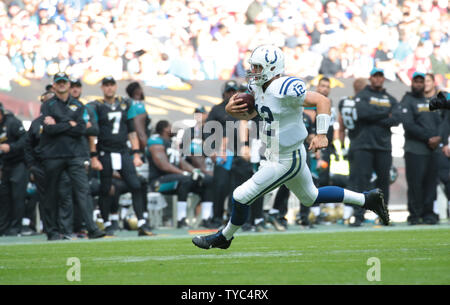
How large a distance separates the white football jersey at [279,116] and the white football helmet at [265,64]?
76 millimetres

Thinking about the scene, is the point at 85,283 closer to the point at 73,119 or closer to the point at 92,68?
the point at 73,119

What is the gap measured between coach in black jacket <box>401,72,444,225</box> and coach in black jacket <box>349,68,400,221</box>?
1.08 ft

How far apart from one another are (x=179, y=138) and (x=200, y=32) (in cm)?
446

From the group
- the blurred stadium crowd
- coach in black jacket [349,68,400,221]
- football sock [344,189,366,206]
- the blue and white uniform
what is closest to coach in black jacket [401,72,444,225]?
coach in black jacket [349,68,400,221]

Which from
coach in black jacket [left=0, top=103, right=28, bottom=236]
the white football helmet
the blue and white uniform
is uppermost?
the white football helmet

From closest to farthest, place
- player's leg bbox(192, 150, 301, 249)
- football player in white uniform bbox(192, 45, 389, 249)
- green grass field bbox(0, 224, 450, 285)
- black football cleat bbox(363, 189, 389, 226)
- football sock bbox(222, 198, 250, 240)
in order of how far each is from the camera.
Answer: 1. green grass field bbox(0, 224, 450, 285)
2. football player in white uniform bbox(192, 45, 389, 249)
3. player's leg bbox(192, 150, 301, 249)
4. football sock bbox(222, 198, 250, 240)
5. black football cleat bbox(363, 189, 389, 226)

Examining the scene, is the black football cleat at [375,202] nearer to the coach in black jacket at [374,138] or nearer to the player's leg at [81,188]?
the player's leg at [81,188]

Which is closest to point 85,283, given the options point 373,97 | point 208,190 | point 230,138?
point 230,138

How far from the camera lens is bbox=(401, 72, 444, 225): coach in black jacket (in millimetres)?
10977

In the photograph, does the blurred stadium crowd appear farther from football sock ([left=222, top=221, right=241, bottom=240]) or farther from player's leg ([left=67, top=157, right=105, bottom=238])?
football sock ([left=222, top=221, right=241, bottom=240])

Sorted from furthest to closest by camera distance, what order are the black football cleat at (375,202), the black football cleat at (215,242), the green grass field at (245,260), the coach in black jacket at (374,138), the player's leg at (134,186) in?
the coach in black jacket at (374,138) → the player's leg at (134,186) → the black football cleat at (375,202) → the black football cleat at (215,242) → the green grass field at (245,260)

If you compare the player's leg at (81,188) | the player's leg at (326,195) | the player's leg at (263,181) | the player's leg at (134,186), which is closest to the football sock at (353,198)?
the player's leg at (326,195)

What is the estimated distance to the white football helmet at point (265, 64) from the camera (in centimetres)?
606

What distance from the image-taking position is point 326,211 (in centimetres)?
1298
